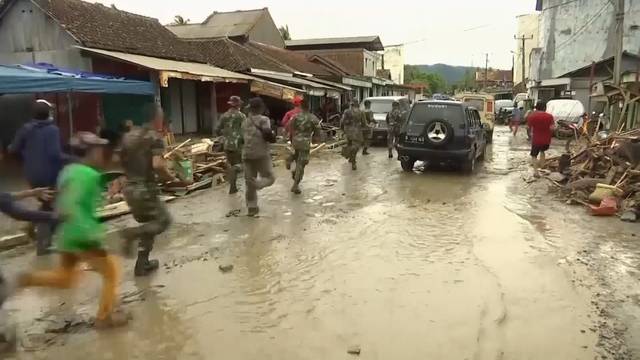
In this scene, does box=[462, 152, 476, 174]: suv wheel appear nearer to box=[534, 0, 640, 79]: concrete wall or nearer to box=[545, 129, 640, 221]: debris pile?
box=[545, 129, 640, 221]: debris pile

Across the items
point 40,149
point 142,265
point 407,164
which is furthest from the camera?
point 407,164

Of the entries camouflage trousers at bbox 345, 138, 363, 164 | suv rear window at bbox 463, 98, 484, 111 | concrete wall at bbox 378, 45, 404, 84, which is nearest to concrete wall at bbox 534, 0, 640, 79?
suv rear window at bbox 463, 98, 484, 111

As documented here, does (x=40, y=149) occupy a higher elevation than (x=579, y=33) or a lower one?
lower

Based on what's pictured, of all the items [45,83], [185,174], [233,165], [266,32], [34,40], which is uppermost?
[266,32]

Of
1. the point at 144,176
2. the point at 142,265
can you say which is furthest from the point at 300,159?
the point at 144,176

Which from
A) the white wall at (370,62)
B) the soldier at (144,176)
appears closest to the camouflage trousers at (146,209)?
the soldier at (144,176)

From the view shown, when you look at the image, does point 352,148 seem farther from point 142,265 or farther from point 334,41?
point 334,41

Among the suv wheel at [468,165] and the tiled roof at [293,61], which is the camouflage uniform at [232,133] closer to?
the suv wheel at [468,165]

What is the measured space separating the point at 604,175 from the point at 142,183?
8348mm

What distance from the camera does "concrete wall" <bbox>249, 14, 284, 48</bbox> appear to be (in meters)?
35.5

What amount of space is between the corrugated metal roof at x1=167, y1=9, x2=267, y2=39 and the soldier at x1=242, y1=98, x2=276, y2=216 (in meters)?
26.5

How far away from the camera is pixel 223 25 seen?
35875 mm

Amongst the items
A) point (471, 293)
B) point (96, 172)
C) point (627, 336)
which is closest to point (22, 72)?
point (96, 172)

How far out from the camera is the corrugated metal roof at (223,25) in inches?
1358
